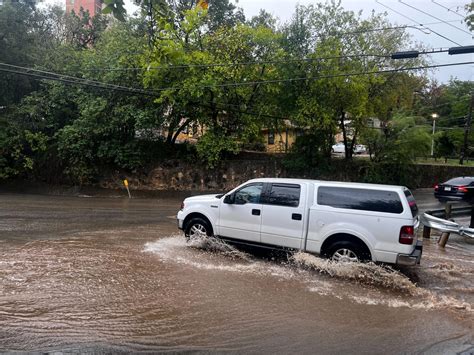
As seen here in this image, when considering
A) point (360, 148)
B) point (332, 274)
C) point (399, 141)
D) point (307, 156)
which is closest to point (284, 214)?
point (332, 274)

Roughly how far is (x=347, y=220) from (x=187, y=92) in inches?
636

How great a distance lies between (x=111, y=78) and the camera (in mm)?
22250

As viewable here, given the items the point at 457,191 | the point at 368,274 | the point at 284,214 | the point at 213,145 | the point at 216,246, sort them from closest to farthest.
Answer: the point at 368,274 < the point at 284,214 < the point at 216,246 < the point at 457,191 < the point at 213,145

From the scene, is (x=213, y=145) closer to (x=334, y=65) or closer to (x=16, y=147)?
(x=334, y=65)

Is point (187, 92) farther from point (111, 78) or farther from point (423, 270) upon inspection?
point (423, 270)

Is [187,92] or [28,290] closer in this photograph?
[28,290]

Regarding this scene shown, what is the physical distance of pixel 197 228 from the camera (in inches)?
366

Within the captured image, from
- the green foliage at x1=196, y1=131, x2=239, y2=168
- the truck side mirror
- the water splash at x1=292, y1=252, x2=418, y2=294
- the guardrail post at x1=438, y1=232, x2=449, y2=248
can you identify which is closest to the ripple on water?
the water splash at x1=292, y1=252, x2=418, y2=294

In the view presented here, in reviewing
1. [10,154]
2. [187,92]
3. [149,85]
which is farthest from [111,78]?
[10,154]

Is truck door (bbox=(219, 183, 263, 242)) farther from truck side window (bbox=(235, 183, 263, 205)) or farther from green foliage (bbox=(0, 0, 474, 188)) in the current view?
green foliage (bbox=(0, 0, 474, 188))

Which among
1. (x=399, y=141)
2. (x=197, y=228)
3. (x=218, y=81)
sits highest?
(x=218, y=81)

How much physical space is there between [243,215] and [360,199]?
246cm

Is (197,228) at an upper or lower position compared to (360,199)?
lower

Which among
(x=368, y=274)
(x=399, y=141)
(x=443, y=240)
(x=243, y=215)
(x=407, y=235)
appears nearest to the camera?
(x=407, y=235)
